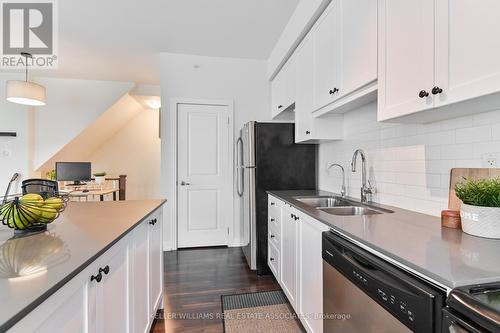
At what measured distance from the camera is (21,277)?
0.72m

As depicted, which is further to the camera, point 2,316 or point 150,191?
point 150,191

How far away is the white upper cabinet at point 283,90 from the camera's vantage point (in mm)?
2936

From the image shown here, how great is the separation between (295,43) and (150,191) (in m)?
5.27

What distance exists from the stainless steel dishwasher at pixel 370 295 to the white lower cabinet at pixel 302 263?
0.12 m

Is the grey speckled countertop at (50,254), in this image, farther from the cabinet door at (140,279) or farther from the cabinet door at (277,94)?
the cabinet door at (277,94)

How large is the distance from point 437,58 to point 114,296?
1693mm

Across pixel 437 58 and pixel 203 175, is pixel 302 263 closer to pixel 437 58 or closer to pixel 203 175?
pixel 437 58

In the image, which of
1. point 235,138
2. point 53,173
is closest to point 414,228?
point 235,138

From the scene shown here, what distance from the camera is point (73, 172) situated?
4.90m

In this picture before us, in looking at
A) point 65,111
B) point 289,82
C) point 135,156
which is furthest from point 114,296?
point 135,156

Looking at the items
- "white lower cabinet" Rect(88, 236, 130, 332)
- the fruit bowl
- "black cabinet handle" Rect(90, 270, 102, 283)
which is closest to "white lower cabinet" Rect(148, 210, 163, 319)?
"white lower cabinet" Rect(88, 236, 130, 332)

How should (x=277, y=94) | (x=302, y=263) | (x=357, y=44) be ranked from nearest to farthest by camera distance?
(x=357, y=44) → (x=302, y=263) → (x=277, y=94)

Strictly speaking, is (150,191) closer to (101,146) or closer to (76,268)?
(101,146)

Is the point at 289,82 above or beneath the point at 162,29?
beneath
